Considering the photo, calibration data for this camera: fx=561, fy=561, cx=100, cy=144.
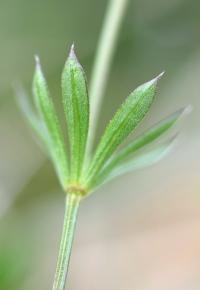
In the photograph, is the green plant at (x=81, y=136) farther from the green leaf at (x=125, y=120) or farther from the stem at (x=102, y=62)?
the stem at (x=102, y=62)

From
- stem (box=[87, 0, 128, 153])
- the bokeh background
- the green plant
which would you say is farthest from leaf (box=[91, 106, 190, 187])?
the bokeh background

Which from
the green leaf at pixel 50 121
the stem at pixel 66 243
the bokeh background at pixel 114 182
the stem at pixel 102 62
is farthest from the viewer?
the bokeh background at pixel 114 182

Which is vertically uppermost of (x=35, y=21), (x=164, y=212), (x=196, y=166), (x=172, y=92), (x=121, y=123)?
(x=35, y=21)

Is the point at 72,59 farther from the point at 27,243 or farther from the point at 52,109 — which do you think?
the point at 27,243

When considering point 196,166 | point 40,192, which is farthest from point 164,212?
point 40,192

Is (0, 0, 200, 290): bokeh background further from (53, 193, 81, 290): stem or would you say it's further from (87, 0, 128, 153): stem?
(53, 193, 81, 290): stem

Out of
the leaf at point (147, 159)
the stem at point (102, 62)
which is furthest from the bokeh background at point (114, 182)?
the leaf at point (147, 159)
